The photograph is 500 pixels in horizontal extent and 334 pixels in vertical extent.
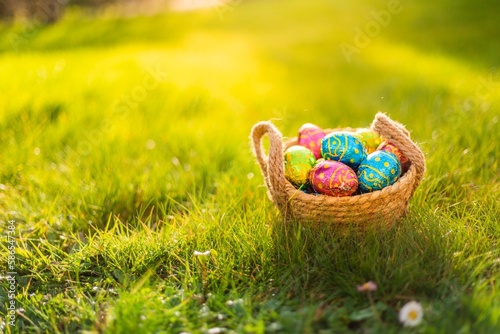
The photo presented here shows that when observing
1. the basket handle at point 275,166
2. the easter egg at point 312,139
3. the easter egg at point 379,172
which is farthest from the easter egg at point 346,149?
the basket handle at point 275,166

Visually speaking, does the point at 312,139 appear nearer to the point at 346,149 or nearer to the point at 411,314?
the point at 346,149

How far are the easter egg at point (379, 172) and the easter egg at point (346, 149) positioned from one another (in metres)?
0.08

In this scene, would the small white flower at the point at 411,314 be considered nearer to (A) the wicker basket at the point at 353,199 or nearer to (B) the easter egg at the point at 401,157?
(A) the wicker basket at the point at 353,199

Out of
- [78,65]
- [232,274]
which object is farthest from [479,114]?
[78,65]

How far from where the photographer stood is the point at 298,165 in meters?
2.72

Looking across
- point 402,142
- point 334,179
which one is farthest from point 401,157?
point 334,179

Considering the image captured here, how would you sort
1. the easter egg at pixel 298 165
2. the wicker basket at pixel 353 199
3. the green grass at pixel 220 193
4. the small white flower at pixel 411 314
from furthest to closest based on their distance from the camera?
1. the easter egg at pixel 298 165
2. the wicker basket at pixel 353 199
3. the green grass at pixel 220 193
4. the small white flower at pixel 411 314

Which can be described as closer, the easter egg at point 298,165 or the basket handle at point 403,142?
the basket handle at point 403,142

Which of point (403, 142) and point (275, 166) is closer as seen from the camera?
point (275, 166)

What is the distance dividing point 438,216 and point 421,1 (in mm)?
7319

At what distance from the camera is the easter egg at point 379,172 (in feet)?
8.50

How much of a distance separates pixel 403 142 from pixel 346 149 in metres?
0.26

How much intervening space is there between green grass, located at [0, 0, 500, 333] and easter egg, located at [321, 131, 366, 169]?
37cm

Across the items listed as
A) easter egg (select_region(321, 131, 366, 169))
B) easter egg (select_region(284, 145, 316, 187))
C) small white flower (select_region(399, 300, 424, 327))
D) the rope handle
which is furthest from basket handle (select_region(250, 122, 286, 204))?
small white flower (select_region(399, 300, 424, 327))
